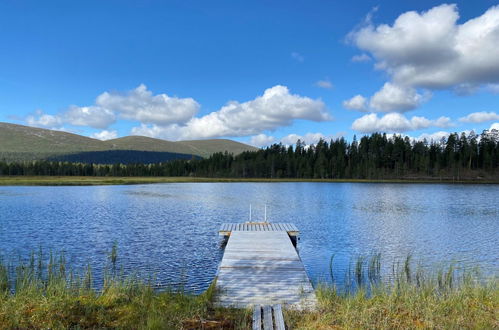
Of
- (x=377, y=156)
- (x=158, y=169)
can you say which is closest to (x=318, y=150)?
(x=377, y=156)

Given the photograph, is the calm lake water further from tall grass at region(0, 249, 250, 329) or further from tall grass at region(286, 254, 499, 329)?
tall grass at region(286, 254, 499, 329)

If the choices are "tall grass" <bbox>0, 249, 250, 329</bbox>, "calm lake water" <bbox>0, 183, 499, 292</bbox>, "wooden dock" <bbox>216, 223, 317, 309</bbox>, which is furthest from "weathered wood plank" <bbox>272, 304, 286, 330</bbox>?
"calm lake water" <bbox>0, 183, 499, 292</bbox>

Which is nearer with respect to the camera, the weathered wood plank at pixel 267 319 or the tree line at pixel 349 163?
the weathered wood plank at pixel 267 319

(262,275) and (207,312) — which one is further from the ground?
(207,312)

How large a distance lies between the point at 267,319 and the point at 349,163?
13993 centimetres

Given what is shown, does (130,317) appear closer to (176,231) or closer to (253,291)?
(253,291)

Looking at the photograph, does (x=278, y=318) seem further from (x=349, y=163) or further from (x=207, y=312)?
(x=349, y=163)

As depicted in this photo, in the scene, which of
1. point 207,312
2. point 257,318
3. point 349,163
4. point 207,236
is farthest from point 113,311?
point 349,163

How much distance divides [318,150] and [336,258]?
144m

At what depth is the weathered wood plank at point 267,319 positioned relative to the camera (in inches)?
Result: 312

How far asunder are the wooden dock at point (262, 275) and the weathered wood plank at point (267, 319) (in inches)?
37.5

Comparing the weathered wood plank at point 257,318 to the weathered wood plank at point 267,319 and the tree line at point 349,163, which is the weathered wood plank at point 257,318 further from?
the tree line at point 349,163

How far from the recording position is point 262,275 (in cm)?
1302

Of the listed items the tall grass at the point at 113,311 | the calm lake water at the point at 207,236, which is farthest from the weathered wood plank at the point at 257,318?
the calm lake water at the point at 207,236
